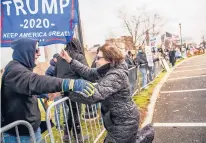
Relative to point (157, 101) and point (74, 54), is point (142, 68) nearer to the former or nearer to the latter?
point (157, 101)

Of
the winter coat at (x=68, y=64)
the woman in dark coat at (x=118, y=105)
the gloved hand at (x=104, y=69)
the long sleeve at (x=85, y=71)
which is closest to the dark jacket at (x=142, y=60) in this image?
the winter coat at (x=68, y=64)

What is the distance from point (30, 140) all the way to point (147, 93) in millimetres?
7163

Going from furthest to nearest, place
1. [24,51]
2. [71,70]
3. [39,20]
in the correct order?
[71,70]
[39,20]
[24,51]

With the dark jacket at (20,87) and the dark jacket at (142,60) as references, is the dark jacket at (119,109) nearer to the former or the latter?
the dark jacket at (20,87)

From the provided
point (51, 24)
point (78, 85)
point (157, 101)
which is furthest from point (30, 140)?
point (157, 101)

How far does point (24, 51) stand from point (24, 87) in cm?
38

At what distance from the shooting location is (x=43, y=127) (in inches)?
122

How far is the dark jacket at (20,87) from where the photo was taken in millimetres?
2420

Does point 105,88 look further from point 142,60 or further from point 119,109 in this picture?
point 142,60

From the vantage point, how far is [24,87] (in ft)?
7.86

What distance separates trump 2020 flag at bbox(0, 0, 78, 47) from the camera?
10.5ft

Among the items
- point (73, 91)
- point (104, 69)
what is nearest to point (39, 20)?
point (104, 69)

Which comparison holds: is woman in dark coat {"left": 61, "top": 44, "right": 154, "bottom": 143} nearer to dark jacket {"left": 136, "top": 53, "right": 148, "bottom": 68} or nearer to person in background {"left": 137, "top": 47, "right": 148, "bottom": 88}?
person in background {"left": 137, "top": 47, "right": 148, "bottom": 88}

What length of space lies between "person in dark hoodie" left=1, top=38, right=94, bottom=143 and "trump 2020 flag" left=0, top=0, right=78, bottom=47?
0.62 metres
